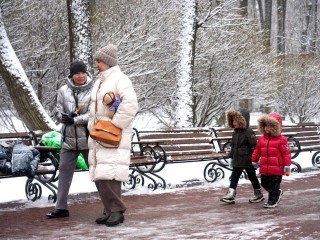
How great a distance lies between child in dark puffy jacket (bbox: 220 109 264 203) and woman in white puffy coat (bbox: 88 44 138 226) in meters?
2.01

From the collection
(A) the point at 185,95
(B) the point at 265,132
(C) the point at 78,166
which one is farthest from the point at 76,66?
(A) the point at 185,95

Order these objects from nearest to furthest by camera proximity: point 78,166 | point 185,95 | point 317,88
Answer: point 78,166, point 185,95, point 317,88

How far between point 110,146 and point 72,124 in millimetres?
885

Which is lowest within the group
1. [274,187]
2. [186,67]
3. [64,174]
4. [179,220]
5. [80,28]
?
[179,220]

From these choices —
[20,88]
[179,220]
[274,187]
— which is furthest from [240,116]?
[20,88]

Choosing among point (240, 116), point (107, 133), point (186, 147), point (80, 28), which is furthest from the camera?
point (80, 28)

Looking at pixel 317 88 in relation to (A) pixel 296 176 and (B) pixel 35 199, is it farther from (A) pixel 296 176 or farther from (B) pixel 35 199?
(B) pixel 35 199

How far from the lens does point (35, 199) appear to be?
769 centimetres

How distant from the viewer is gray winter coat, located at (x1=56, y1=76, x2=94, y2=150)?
6551mm

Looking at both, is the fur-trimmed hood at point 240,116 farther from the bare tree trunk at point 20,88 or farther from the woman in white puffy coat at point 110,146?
the bare tree trunk at point 20,88

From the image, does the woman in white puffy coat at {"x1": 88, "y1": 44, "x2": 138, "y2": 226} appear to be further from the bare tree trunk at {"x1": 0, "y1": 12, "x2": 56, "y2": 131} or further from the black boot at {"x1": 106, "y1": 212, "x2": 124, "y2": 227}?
the bare tree trunk at {"x1": 0, "y1": 12, "x2": 56, "y2": 131}

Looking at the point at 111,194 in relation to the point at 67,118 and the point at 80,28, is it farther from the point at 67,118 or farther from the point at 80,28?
the point at 80,28

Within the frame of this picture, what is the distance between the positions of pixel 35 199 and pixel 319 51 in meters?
17.6

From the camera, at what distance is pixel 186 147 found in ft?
34.7
